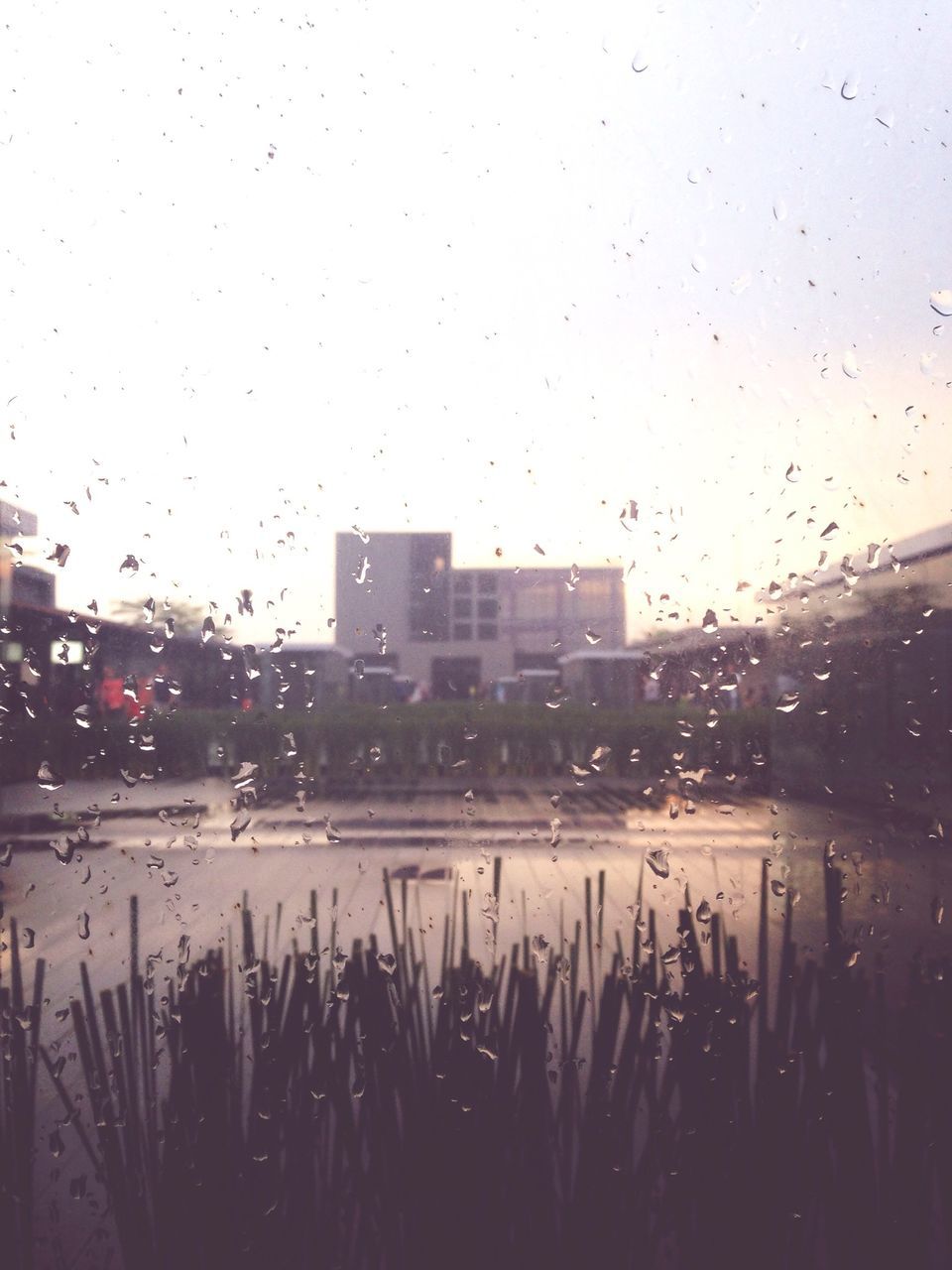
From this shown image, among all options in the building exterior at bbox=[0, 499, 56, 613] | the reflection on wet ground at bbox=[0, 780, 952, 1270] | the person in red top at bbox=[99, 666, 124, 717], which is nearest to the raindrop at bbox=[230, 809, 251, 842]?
the reflection on wet ground at bbox=[0, 780, 952, 1270]

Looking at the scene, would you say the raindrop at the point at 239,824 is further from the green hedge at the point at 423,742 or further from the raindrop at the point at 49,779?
the raindrop at the point at 49,779

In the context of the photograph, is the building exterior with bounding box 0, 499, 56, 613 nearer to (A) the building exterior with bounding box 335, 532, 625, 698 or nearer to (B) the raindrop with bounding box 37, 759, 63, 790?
(B) the raindrop with bounding box 37, 759, 63, 790

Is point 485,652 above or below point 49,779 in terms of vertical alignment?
above

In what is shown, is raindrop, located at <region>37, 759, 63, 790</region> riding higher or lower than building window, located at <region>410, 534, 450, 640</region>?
lower

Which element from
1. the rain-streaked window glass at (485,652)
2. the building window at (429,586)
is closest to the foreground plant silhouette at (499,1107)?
the rain-streaked window glass at (485,652)

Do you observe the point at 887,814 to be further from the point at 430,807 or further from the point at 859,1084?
the point at 430,807

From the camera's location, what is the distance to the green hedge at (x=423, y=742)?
94 centimetres

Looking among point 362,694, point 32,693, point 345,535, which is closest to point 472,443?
point 345,535

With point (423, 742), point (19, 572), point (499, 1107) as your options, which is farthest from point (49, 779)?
point (499, 1107)

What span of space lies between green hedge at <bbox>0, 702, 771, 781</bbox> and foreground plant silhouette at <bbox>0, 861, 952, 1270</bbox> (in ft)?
0.46

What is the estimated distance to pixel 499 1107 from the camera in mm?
945

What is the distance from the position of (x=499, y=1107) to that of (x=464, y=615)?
47 centimetres

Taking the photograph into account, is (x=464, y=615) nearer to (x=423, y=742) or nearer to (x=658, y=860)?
(x=423, y=742)

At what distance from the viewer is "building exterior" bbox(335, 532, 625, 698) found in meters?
0.95
